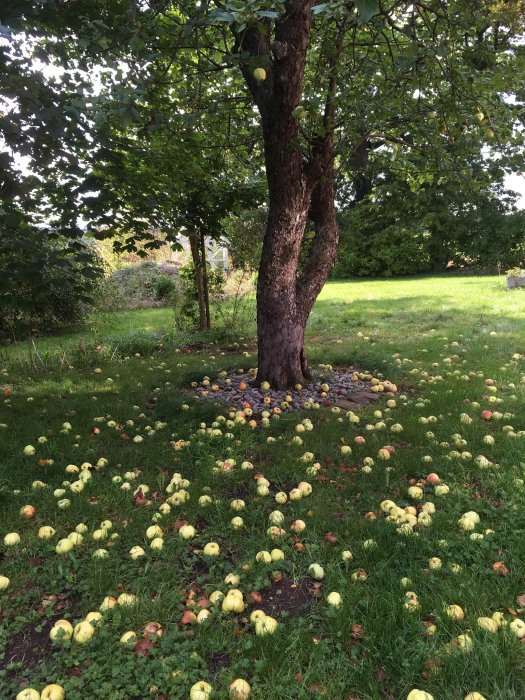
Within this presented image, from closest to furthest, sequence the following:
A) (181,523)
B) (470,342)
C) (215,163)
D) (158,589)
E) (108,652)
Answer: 1. (108,652)
2. (158,589)
3. (181,523)
4. (215,163)
5. (470,342)

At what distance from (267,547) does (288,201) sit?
3.48 metres

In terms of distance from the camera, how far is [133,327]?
1052 cm

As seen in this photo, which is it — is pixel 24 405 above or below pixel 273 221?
below

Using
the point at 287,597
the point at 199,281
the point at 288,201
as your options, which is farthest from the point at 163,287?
the point at 287,597

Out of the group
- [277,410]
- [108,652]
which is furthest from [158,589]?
[277,410]

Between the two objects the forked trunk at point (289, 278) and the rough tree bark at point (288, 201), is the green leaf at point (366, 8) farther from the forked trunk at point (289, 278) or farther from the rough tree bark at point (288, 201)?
the forked trunk at point (289, 278)

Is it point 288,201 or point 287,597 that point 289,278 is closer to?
point 288,201

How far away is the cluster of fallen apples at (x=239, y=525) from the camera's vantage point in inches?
77.5

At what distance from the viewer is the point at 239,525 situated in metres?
2.78

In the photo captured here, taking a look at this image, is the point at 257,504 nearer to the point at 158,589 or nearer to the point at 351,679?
the point at 158,589

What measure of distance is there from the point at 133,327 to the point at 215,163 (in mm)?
5546

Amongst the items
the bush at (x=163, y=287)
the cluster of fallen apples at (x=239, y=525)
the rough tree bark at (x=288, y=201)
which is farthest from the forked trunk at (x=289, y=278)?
the bush at (x=163, y=287)

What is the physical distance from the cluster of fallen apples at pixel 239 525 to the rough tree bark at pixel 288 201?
3.39 ft

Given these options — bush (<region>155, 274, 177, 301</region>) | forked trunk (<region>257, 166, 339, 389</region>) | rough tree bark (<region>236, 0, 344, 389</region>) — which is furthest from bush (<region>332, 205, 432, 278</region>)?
rough tree bark (<region>236, 0, 344, 389</region>)
